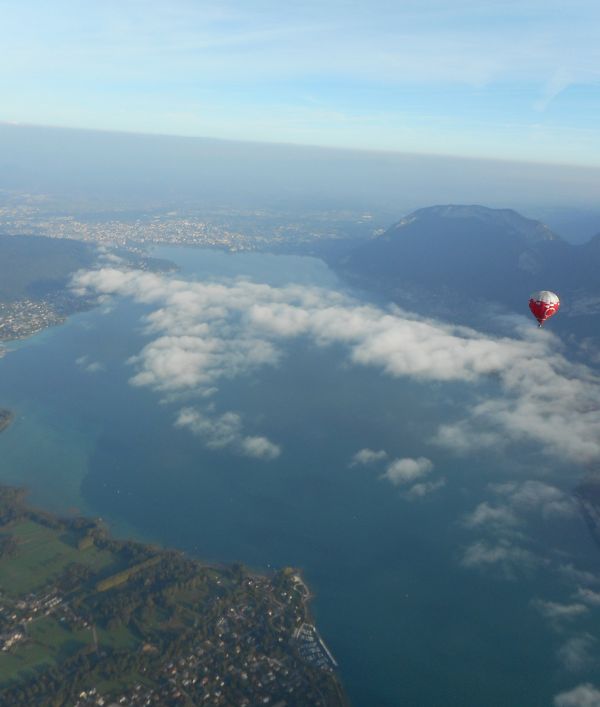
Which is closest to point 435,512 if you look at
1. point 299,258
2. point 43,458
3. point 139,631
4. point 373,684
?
point 373,684

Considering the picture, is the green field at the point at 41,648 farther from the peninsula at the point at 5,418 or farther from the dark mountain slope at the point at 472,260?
the dark mountain slope at the point at 472,260

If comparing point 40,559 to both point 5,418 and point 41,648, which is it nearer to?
point 41,648

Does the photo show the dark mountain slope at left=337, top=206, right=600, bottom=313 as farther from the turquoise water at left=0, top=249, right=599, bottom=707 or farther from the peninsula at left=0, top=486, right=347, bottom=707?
the peninsula at left=0, top=486, right=347, bottom=707

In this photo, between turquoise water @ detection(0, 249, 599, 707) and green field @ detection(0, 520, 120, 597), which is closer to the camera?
turquoise water @ detection(0, 249, 599, 707)

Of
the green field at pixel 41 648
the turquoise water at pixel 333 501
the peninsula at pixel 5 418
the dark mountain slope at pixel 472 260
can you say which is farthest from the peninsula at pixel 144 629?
the dark mountain slope at pixel 472 260

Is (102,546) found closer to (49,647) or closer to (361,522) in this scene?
(49,647)

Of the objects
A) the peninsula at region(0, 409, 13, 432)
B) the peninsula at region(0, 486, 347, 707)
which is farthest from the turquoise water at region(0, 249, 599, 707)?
the peninsula at region(0, 486, 347, 707)
